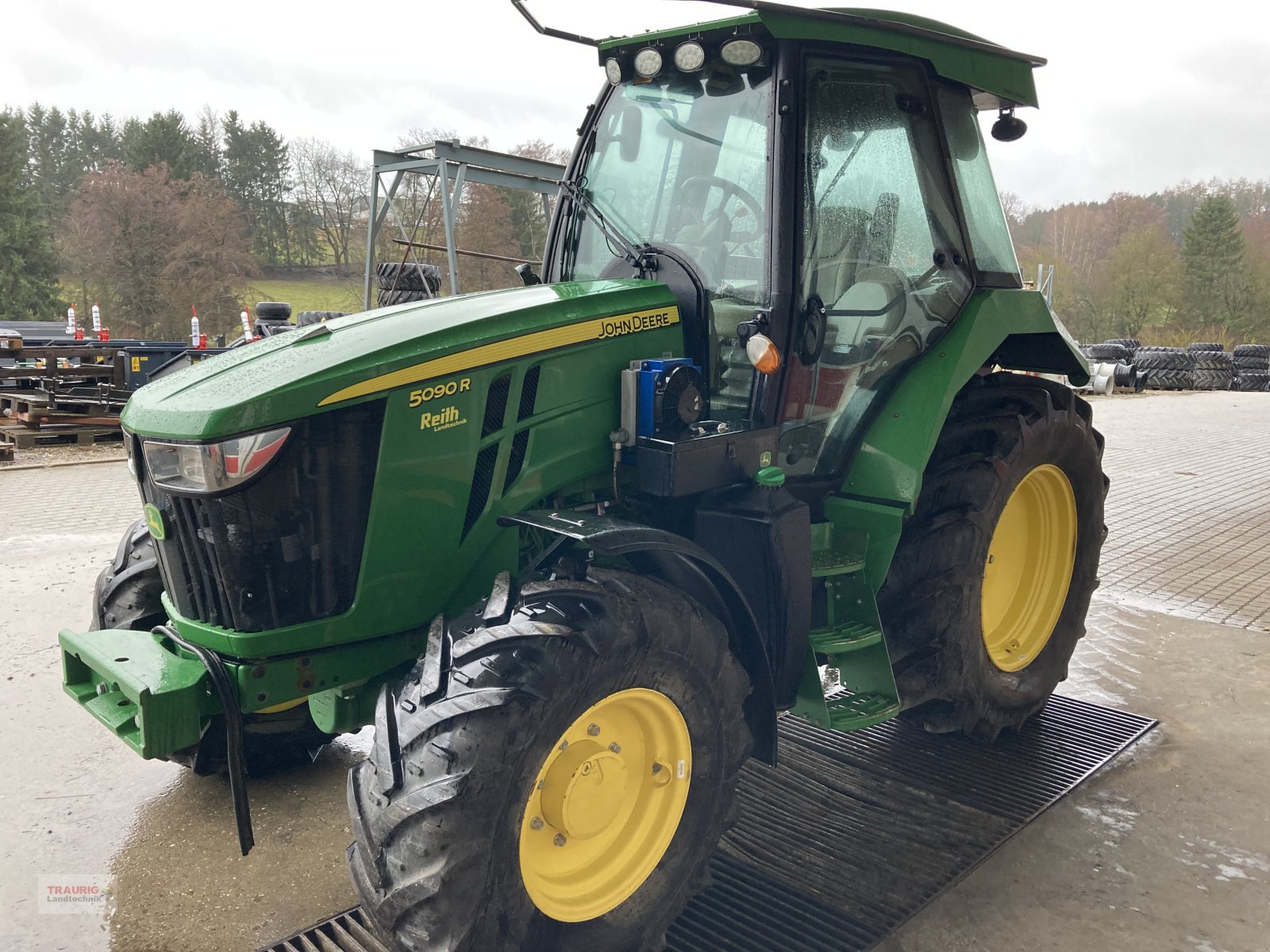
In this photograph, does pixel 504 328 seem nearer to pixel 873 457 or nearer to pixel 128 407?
pixel 128 407

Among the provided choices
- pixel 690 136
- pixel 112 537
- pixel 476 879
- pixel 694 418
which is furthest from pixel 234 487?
pixel 112 537

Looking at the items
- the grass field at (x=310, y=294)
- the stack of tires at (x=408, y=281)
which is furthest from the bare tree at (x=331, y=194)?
the stack of tires at (x=408, y=281)

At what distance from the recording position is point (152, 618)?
128 inches

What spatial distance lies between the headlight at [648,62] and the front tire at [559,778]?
65.2 inches

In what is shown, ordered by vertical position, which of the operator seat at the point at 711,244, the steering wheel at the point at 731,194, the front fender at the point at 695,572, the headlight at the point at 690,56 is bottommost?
the front fender at the point at 695,572

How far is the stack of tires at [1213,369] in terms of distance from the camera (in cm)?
2322

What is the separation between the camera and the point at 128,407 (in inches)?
106

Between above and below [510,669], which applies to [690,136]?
above

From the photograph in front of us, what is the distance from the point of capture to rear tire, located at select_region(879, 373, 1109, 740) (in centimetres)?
333

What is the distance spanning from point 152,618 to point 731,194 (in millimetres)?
2302

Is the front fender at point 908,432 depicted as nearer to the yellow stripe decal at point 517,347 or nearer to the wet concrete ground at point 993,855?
the yellow stripe decal at point 517,347

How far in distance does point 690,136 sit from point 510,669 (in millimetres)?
1886

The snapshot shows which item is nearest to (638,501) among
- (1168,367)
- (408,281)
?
(408,281)

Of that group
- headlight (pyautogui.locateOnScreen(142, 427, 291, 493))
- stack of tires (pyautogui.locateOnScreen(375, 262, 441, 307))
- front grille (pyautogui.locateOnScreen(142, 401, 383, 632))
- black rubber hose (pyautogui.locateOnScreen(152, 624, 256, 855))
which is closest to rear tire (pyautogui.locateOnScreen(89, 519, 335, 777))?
black rubber hose (pyautogui.locateOnScreen(152, 624, 256, 855))
